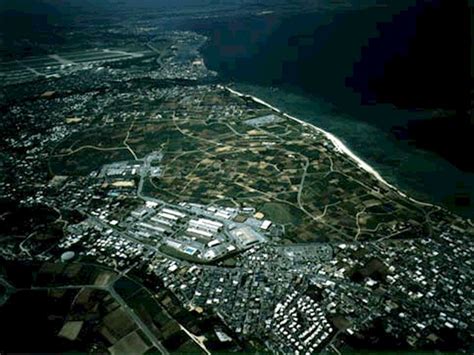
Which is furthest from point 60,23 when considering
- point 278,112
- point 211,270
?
point 211,270

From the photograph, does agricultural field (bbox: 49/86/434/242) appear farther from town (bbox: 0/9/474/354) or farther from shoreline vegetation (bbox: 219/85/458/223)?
shoreline vegetation (bbox: 219/85/458/223)

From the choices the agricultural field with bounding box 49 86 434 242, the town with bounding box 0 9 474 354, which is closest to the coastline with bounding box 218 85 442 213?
the town with bounding box 0 9 474 354

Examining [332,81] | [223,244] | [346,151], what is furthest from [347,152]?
[332,81]

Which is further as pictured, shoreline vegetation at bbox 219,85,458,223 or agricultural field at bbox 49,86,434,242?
shoreline vegetation at bbox 219,85,458,223

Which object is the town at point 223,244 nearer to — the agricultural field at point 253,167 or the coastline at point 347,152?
the agricultural field at point 253,167

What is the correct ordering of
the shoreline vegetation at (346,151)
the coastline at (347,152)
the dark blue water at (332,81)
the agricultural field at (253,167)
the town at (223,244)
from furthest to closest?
the dark blue water at (332,81)
the coastline at (347,152)
the shoreline vegetation at (346,151)
the agricultural field at (253,167)
the town at (223,244)

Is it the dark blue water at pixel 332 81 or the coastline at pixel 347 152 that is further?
the dark blue water at pixel 332 81

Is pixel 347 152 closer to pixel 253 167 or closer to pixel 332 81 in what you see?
pixel 253 167

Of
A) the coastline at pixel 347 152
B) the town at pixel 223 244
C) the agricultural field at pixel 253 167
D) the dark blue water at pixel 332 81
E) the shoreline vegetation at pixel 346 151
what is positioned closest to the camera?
the town at pixel 223 244

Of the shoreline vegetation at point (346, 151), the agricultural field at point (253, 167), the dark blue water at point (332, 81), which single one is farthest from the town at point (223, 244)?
the dark blue water at point (332, 81)

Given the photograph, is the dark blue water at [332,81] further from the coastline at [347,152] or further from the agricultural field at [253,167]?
the agricultural field at [253,167]
